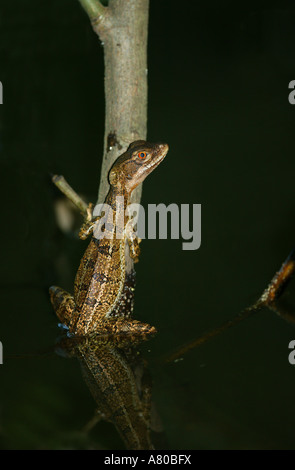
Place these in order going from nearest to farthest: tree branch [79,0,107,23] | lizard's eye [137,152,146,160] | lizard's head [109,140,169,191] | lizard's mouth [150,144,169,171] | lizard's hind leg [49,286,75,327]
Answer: tree branch [79,0,107,23] < lizard's head [109,140,169,191] < lizard's eye [137,152,146,160] < lizard's mouth [150,144,169,171] < lizard's hind leg [49,286,75,327]

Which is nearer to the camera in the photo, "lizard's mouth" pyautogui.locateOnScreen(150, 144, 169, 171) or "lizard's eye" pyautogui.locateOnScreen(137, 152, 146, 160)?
"lizard's eye" pyautogui.locateOnScreen(137, 152, 146, 160)

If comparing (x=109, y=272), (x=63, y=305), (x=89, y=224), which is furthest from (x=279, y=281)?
(x=63, y=305)

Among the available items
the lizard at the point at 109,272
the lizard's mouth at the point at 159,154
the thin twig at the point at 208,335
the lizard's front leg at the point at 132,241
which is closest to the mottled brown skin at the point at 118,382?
the lizard at the point at 109,272

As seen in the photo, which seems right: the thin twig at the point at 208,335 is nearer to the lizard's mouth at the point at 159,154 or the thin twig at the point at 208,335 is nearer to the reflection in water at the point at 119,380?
the reflection in water at the point at 119,380

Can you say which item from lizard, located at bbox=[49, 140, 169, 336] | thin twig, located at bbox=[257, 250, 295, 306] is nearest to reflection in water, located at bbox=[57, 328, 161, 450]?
lizard, located at bbox=[49, 140, 169, 336]

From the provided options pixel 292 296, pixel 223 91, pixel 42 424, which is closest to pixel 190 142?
pixel 223 91

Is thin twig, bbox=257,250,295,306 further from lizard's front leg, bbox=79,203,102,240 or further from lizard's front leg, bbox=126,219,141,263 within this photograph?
lizard's front leg, bbox=79,203,102,240
